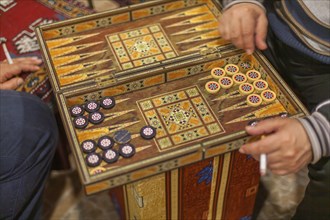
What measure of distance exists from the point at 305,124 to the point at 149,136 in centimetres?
47

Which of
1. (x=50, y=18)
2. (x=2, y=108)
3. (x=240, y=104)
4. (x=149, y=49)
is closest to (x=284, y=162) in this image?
(x=240, y=104)

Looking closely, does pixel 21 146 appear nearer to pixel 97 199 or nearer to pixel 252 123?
pixel 97 199

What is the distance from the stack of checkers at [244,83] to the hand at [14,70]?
2.22 feet

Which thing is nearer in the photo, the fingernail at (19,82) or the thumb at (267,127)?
the thumb at (267,127)

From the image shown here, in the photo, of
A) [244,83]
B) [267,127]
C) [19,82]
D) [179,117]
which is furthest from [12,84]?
[267,127]

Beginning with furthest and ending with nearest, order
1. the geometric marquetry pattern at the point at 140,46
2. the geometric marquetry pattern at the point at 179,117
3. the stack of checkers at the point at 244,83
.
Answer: the geometric marquetry pattern at the point at 140,46 < the stack of checkers at the point at 244,83 < the geometric marquetry pattern at the point at 179,117

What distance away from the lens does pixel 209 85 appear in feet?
5.30

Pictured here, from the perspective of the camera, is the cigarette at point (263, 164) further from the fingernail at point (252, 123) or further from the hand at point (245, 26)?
the hand at point (245, 26)

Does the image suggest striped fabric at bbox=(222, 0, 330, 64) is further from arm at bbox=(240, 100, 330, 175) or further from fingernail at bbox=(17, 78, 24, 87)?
Answer: fingernail at bbox=(17, 78, 24, 87)

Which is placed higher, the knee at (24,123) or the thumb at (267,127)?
the knee at (24,123)

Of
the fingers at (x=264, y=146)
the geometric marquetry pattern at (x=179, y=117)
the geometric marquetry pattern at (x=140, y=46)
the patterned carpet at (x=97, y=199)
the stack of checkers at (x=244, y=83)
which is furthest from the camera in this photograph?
the patterned carpet at (x=97, y=199)

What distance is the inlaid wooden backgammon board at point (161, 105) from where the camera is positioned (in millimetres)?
1400

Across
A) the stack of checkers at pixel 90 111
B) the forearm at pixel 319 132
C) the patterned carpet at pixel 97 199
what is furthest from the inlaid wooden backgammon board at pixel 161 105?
the patterned carpet at pixel 97 199

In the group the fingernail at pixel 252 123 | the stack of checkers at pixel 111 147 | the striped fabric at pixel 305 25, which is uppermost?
the striped fabric at pixel 305 25
